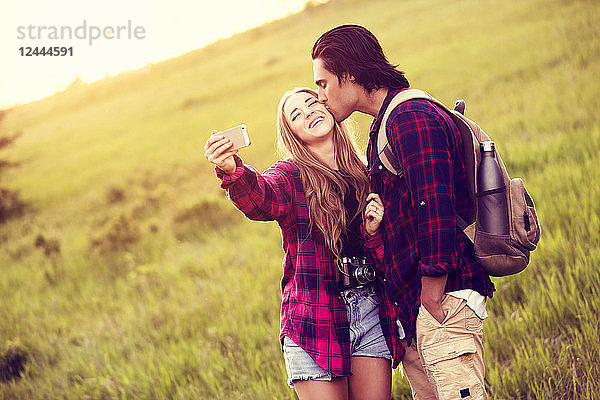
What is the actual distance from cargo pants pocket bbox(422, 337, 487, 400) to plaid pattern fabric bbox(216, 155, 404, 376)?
0.42m

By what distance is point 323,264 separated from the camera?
267cm

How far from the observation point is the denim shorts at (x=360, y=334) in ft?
8.56

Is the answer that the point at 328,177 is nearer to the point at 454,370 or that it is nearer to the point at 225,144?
the point at 225,144

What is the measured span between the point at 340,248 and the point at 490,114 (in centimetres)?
711

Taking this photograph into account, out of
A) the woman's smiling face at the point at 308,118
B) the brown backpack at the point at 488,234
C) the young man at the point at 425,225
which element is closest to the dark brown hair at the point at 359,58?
the young man at the point at 425,225

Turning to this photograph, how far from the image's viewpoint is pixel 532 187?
5.42m

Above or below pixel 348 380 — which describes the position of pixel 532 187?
above

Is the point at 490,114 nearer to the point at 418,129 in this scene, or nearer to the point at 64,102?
the point at 418,129

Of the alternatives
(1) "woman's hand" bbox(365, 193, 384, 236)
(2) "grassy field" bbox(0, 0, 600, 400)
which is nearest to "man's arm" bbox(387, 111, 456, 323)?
(1) "woman's hand" bbox(365, 193, 384, 236)

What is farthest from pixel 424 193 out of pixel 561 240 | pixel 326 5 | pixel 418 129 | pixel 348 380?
pixel 326 5

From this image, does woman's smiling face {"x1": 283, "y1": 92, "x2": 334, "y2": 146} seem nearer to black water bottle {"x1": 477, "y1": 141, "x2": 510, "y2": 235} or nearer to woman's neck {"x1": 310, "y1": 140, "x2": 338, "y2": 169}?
woman's neck {"x1": 310, "y1": 140, "x2": 338, "y2": 169}

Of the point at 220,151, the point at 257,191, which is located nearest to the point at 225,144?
the point at 220,151

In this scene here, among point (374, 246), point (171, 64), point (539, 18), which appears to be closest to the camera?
point (374, 246)

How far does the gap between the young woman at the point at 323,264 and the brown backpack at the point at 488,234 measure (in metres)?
0.43
